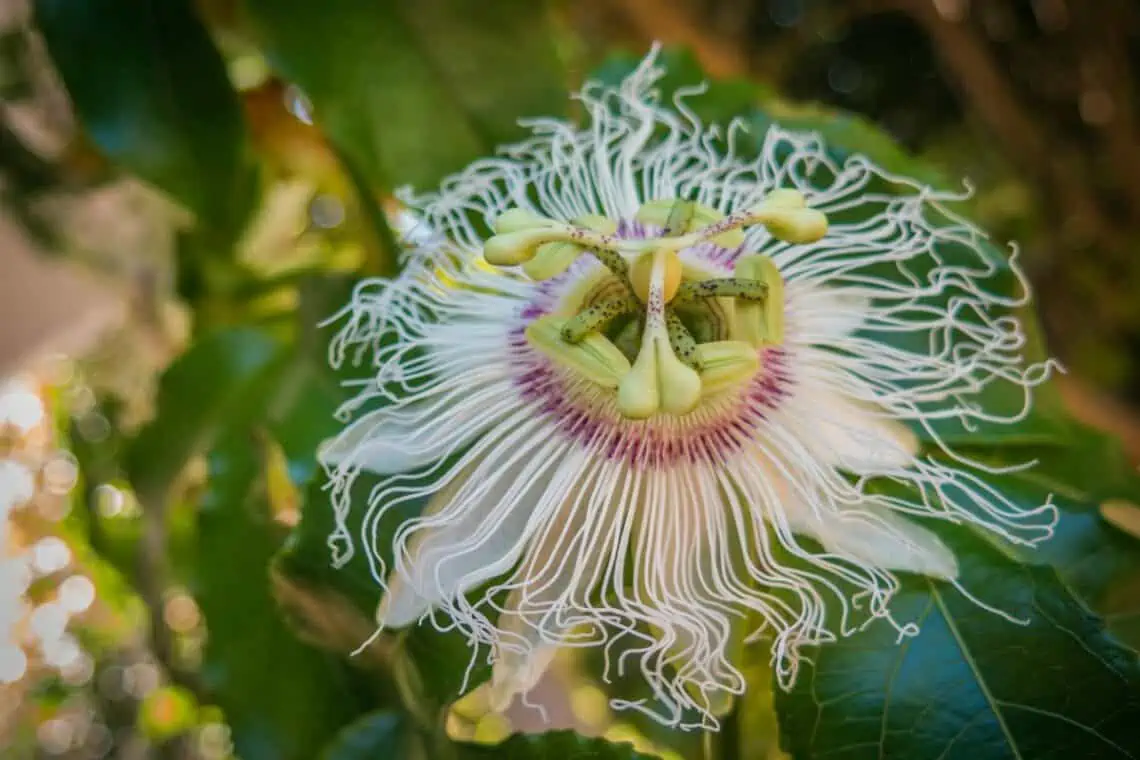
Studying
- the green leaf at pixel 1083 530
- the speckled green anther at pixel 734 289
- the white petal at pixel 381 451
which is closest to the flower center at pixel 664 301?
the speckled green anther at pixel 734 289

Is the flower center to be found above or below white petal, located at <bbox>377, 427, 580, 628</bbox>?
above

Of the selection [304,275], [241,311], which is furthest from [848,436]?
[241,311]

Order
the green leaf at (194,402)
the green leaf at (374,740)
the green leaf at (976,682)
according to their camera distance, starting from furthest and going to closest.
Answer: the green leaf at (194,402) → the green leaf at (374,740) → the green leaf at (976,682)

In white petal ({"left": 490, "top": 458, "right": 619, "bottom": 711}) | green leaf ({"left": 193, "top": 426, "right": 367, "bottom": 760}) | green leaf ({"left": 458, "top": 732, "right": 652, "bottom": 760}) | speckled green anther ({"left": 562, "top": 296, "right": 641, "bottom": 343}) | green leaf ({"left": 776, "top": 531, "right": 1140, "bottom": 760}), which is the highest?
speckled green anther ({"left": 562, "top": 296, "right": 641, "bottom": 343})

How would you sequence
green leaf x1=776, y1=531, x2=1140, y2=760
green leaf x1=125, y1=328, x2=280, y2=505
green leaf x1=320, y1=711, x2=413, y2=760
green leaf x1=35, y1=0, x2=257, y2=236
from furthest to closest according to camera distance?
green leaf x1=125, y1=328, x2=280, y2=505, green leaf x1=35, y1=0, x2=257, y2=236, green leaf x1=320, y1=711, x2=413, y2=760, green leaf x1=776, y1=531, x2=1140, y2=760

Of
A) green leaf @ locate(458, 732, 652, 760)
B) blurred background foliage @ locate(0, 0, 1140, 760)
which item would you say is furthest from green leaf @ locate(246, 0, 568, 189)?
green leaf @ locate(458, 732, 652, 760)

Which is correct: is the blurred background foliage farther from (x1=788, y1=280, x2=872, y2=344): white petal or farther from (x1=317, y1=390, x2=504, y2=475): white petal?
(x1=788, y1=280, x2=872, y2=344): white petal

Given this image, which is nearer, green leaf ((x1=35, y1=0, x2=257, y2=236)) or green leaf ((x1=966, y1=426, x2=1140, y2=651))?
green leaf ((x1=966, y1=426, x2=1140, y2=651))

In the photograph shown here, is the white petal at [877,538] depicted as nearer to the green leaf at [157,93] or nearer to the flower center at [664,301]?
the flower center at [664,301]

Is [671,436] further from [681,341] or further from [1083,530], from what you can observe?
[1083,530]
